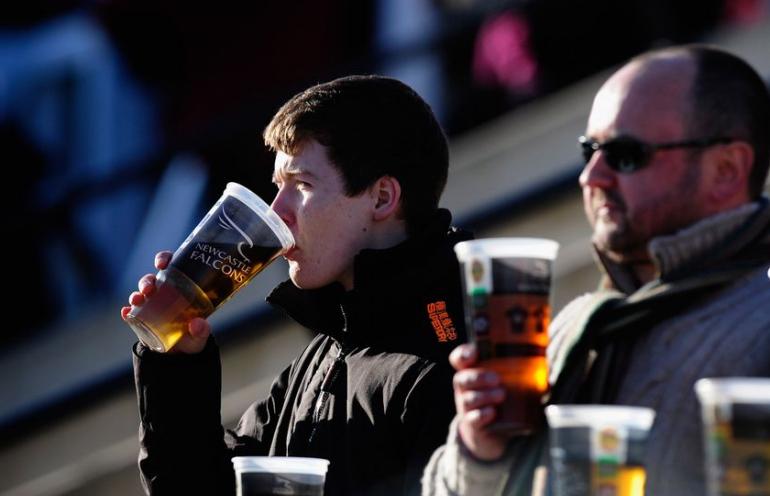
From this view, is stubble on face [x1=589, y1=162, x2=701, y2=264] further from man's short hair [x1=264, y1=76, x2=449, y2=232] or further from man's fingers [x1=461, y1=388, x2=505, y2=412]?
man's short hair [x1=264, y1=76, x2=449, y2=232]

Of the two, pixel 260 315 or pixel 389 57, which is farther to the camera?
pixel 389 57

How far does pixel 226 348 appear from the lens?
8.27 m

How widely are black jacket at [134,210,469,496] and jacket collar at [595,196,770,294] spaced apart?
2.75 feet

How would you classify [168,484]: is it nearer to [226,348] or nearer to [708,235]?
[708,235]

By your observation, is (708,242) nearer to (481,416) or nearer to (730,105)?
(730,105)

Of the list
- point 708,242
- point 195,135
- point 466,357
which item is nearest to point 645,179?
point 708,242

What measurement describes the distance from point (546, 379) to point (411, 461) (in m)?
0.84

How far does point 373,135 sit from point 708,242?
1371 millimetres

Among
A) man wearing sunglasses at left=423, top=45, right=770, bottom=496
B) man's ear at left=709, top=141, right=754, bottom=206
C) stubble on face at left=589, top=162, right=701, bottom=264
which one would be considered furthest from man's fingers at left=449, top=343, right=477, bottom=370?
man's ear at left=709, top=141, right=754, bottom=206

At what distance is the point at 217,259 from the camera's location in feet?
13.3

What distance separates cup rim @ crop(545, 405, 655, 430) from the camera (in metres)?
2.95

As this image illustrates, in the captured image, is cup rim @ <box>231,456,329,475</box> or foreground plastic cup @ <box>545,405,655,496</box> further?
cup rim @ <box>231,456,329,475</box>

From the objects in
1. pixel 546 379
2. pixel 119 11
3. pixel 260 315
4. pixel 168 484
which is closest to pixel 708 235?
pixel 546 379

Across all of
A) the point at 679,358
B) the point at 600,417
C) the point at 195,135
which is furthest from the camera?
the point at 195,135
